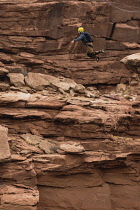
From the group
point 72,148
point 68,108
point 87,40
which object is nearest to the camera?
point 72,148

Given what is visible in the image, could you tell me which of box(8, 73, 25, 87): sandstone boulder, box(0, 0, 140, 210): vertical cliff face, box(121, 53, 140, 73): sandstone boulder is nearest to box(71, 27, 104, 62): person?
box(121, 53, 140, 73): sandstone boulder

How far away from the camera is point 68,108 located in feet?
74.1

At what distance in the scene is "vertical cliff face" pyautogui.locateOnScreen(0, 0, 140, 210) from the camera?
2052 cm

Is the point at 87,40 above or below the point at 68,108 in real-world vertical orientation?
above

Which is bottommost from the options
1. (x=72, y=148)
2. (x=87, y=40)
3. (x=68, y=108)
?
(x=72, y=148)

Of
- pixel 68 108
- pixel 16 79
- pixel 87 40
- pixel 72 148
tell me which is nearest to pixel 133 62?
pixel 87 40

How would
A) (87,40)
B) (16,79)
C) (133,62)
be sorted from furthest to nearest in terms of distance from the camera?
(16,79)
(87,40)
(133,62)

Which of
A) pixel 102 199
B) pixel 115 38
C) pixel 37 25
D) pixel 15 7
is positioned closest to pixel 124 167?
pixel 102 199

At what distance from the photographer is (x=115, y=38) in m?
27.5

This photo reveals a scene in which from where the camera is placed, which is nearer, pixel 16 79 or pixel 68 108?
pixel 68 108

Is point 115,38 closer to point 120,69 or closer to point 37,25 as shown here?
point 120,69

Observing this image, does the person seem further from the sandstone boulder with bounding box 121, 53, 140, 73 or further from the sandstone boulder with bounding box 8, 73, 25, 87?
the sandstone boulder with bounding box 8, 73, 25, 87

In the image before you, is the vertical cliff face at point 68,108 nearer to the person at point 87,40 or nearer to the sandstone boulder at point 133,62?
the sandstone boulder at point 133,62

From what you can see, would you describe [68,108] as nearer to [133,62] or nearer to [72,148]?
[72,148]
